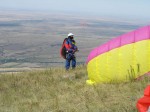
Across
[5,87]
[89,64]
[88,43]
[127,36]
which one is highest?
[127,36]

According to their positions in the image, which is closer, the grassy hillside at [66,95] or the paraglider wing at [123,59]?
the grassy hillside at [66,95]

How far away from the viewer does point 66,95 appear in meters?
8.71

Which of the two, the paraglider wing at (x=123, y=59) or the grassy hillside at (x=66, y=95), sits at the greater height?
the paraglider wing at (x=123, y=59)

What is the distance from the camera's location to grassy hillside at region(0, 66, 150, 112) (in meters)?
6.98

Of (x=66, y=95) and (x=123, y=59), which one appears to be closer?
(x=66, y=95)

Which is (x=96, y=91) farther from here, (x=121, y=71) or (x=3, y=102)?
(x=3, y=102)

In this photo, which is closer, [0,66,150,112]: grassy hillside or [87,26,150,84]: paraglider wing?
[0,66,150,112]: grassy hillside

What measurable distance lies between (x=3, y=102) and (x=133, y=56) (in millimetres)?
3766

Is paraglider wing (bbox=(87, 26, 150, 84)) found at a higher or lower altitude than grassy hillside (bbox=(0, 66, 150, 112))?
higher

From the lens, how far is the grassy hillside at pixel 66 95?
275 inches

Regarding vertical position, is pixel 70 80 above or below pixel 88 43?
above

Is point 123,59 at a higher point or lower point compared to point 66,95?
higher

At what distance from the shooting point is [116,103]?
273 inches

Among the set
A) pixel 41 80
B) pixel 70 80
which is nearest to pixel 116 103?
pixel 70 80
